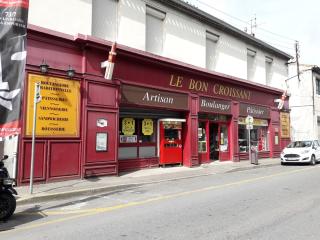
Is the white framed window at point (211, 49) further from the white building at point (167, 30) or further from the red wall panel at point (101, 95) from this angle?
the red wall panel at point (101, 95)

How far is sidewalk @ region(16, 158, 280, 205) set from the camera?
364 inches

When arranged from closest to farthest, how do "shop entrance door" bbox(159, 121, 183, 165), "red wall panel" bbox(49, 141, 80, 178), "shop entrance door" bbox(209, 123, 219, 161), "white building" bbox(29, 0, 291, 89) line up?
"red wall panel" bbox(49, 141, 80, 178) < "white building" bbox(29, 0, 291, 89) < "shop entrance door" bbox(159, 121, 183, 165) < "shop entrance door" bbox(209, 123, 219, 161)

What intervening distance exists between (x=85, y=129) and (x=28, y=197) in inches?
154

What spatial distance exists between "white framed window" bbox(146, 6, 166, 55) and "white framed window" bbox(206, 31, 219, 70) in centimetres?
371

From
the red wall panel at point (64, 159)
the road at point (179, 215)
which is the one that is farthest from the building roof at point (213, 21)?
the road at point (179, 215)

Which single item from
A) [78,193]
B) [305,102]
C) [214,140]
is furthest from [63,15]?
[305,102]

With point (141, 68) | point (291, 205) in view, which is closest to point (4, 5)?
point (141, 68)

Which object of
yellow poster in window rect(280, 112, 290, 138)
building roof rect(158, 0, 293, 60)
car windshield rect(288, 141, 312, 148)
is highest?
building roof rect(158, 0, 293, 60)

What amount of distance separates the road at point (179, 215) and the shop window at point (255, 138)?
10.2 m

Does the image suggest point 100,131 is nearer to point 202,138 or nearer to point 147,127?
point 147,127

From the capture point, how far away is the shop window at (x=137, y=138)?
14.6 m

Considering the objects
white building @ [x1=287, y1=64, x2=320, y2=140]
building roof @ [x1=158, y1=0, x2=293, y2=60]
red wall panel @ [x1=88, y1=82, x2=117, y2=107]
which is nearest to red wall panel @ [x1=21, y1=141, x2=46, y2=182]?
red wall panel @ [x1=88, y1=82, x2=117, y2=107]

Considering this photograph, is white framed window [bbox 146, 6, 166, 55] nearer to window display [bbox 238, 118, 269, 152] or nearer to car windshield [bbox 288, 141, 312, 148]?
window display [bbox 238, 118, 269, 152]

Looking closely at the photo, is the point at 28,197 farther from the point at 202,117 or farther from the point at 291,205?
the point at 202,117
